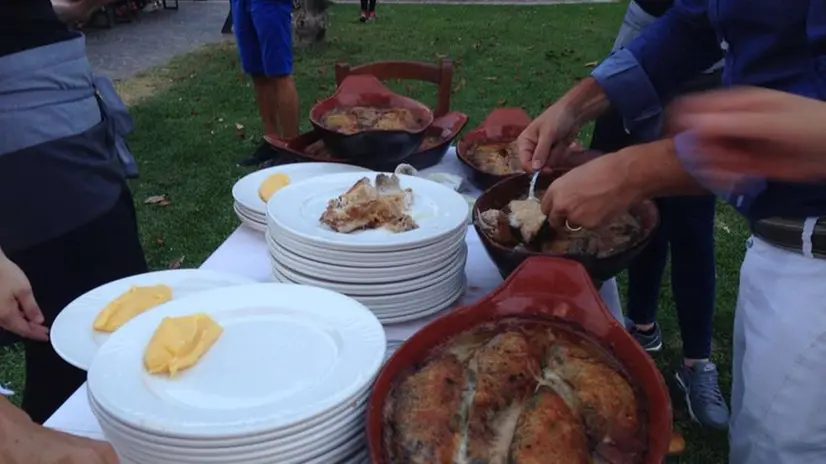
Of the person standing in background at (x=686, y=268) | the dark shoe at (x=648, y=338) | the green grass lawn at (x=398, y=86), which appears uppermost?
the person standing in background at (x=686, y=268)

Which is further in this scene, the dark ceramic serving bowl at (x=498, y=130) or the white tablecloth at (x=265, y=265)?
the dark ceramic serving bowl at (x=498, y=130)

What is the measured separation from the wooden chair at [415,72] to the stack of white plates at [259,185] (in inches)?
29.0

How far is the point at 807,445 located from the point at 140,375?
1160 mm

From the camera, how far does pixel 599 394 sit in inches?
42.3

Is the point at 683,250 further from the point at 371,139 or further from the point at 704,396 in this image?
the point at 371,139

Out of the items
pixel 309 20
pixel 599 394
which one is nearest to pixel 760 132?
pixel 599 394

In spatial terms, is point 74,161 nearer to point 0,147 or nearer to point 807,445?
point 0,147

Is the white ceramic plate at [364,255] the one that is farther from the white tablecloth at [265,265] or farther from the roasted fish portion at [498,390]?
the roasted fish portion at [498,390]

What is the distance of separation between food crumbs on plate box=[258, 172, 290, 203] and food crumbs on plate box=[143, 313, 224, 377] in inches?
28.5

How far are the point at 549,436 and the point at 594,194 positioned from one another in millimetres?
510

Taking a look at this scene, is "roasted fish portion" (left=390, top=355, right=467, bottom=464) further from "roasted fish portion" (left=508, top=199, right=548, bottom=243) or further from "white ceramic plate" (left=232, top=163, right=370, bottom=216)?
"white ceramic plate" (left=232, top=163, right=370, bottom=216)

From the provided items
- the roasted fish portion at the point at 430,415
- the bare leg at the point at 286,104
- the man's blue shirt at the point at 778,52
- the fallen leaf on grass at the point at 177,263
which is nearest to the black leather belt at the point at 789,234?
the man's blue shirt at the point at 778,52

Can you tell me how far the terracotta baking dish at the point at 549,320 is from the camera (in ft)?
3.52

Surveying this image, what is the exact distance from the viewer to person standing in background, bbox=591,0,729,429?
8.57ft
